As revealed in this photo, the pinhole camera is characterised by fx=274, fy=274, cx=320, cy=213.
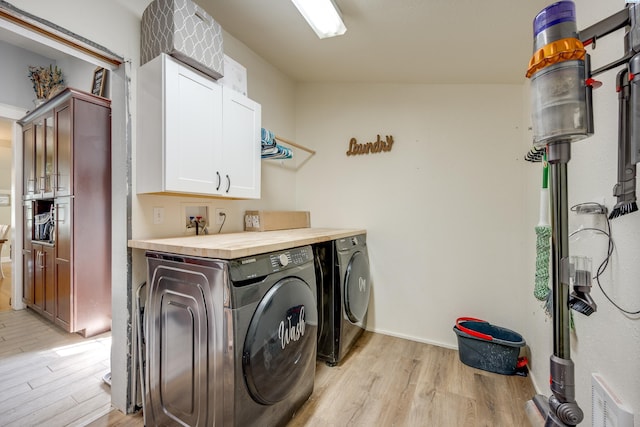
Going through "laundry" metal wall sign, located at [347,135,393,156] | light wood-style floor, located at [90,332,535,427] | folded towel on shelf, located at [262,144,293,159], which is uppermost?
"laundry" metal wall sign, located at [347,135,393,156]

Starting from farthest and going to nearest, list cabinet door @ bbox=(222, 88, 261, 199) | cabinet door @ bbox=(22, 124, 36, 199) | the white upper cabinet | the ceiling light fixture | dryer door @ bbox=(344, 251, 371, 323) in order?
1. cabinet door @ bbox=(22, 124, 36, 199)
2. dryer door @ bbox=(344, 251, 371, 323)
3. cabinet door @ bbox=(222, 88, 261, 199)
4. the ceiling light fixture
5. the white upper cabinet

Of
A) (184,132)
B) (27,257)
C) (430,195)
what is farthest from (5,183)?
(430,195)

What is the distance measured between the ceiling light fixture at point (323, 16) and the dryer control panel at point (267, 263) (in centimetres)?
138

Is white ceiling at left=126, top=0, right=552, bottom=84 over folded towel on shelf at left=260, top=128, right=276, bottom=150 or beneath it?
over

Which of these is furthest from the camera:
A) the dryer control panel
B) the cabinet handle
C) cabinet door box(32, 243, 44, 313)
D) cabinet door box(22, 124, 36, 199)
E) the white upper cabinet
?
cabinet door box(22, 124, 36, 199)

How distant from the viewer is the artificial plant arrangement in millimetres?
3143

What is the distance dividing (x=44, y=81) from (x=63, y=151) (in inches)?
46.6

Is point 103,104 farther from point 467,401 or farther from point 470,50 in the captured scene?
point 467,401

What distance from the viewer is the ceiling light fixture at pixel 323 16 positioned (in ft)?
5.12

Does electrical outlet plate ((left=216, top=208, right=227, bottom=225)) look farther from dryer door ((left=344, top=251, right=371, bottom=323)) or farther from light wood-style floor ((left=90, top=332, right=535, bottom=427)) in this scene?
light wood-style floor ((left=90, top=332, right=535, bottom=427))

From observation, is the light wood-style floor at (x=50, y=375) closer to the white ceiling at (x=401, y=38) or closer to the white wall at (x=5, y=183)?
the white ceiling at (x=401, y=38)

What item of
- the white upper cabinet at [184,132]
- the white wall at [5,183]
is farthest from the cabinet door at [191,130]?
the white wall at [5,183]

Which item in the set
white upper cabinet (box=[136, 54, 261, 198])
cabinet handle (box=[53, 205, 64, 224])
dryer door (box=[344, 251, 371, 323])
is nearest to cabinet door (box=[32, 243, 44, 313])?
cabinet handle (box=[53, 205, 64, 224])

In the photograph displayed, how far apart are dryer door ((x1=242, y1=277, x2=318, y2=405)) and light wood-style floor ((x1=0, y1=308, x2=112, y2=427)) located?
1.14 m
